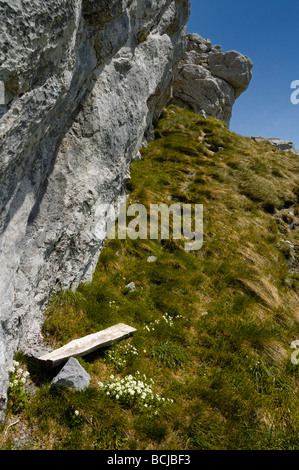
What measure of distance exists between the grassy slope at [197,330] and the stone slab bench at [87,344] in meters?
0.25

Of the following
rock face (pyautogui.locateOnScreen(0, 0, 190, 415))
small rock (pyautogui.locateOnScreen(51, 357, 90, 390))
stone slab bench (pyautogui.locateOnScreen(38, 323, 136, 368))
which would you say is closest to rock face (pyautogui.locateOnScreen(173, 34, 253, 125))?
rock face (pyautogui.locateOnScreen(0, 0, 190, 415))

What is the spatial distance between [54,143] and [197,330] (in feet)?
20.7

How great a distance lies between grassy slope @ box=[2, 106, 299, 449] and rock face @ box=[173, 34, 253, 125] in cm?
1626

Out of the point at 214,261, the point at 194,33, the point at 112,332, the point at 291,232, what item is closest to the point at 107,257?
the point at 112,332

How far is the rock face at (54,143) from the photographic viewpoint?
430 cm

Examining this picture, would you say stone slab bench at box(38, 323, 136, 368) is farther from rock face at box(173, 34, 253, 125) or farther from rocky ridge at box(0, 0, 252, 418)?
rock face at box(173, 34, 253, 125)

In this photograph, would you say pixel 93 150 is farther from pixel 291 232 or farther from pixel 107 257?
pixel 291 232

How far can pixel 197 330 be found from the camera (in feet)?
24.9

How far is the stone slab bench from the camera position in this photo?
5.23 metres

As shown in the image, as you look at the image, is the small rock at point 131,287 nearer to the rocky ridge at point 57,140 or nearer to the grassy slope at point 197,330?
the grassy slope at point 197,330

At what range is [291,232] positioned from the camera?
14.1 metres

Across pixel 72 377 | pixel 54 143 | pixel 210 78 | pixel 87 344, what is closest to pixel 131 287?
pixel 87 344

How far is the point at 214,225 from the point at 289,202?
21.0 feet

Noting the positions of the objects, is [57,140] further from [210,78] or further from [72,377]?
[210,78]
